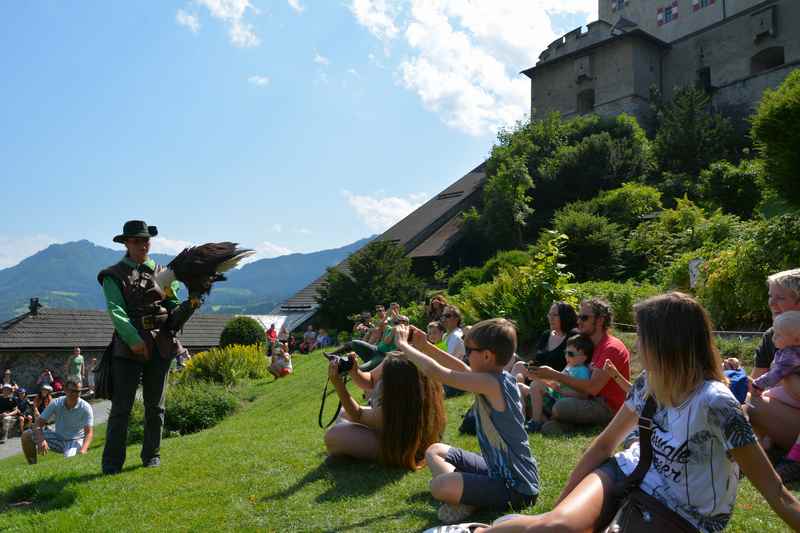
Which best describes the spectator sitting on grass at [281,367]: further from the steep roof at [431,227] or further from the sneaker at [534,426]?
the steep roof at [431,227]

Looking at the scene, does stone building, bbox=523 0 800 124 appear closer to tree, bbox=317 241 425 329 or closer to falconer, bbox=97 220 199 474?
tree, bbox=317 241 425 329

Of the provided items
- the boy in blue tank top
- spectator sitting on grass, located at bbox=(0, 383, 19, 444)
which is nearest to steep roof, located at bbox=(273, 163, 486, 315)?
spectator sitting on grass, located at bbox=(0, 383, 19, 444)

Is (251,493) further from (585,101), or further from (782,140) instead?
(585,101)

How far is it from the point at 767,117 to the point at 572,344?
13.0m

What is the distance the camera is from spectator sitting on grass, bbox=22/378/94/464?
988 centimetres

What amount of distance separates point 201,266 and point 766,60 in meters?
50.4

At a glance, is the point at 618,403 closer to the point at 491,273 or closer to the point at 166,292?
the point at 166,292

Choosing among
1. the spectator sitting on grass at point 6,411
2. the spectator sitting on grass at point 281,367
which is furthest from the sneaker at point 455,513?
the spectator sitting on grass at point 6,411

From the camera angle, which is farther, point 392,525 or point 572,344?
point 572,344

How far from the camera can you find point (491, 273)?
2564 centimetres

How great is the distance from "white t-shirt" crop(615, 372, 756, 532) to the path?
50.7 feet

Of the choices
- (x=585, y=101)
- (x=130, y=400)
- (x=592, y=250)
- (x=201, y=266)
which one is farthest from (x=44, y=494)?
(x=585, y=101)

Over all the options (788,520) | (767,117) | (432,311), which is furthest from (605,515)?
(767,117)

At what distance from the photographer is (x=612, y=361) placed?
604 centimetres
